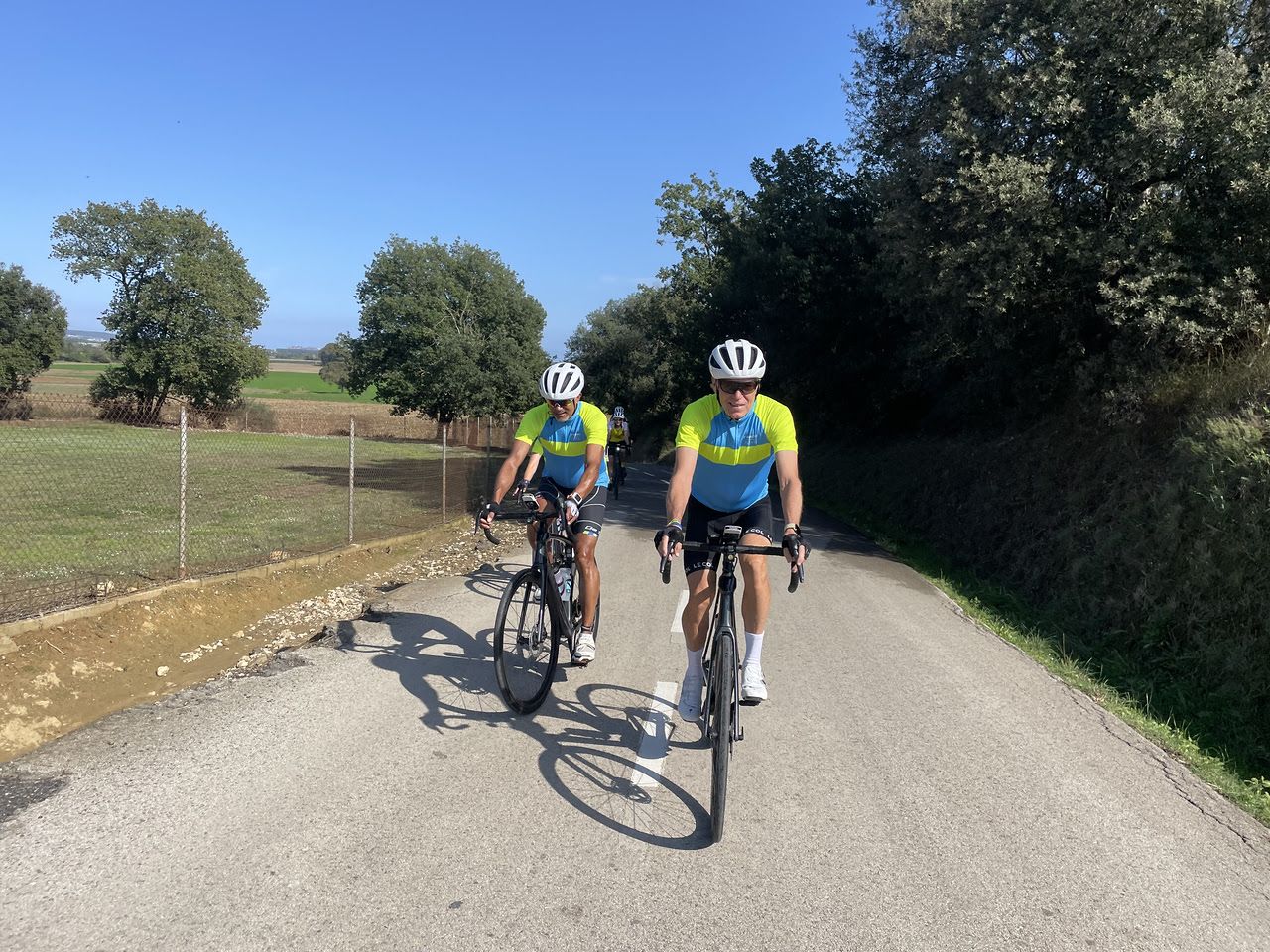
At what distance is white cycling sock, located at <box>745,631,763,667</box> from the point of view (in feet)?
14.2

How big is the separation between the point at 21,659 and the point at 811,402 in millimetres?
24433

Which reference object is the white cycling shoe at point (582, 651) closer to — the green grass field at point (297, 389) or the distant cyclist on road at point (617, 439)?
the distant cyclist on road at point (617, 439)

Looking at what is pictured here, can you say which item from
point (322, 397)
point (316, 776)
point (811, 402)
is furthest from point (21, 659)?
point (322, 397)

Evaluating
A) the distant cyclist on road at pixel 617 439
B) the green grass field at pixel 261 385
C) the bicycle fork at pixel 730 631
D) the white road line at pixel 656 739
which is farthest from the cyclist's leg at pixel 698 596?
the green grass field at pixel 261 385

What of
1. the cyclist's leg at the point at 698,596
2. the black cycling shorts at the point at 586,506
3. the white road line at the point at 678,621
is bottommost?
the white road line at the point at 678,621

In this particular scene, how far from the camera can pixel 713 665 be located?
4043 mm

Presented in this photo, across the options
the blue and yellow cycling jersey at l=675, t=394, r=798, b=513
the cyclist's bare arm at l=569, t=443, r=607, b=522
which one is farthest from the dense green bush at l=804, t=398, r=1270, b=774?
the cyclist's bare arm at l=569, t=443, r=607, b=522

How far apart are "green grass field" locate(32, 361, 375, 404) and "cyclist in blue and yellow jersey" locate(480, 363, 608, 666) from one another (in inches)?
1168

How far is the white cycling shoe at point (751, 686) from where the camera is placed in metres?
4.21

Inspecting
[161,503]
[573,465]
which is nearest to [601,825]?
[573,465]

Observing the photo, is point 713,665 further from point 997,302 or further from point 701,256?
point 701,256

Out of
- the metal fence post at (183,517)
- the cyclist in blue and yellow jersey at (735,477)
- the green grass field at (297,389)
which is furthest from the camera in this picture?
the green grass field at (297,389)

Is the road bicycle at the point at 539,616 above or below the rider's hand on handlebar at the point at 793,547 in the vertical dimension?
below

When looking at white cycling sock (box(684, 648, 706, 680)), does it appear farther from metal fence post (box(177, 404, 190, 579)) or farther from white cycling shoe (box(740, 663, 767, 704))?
metal fence post (box(177, 404, 190, 579))
